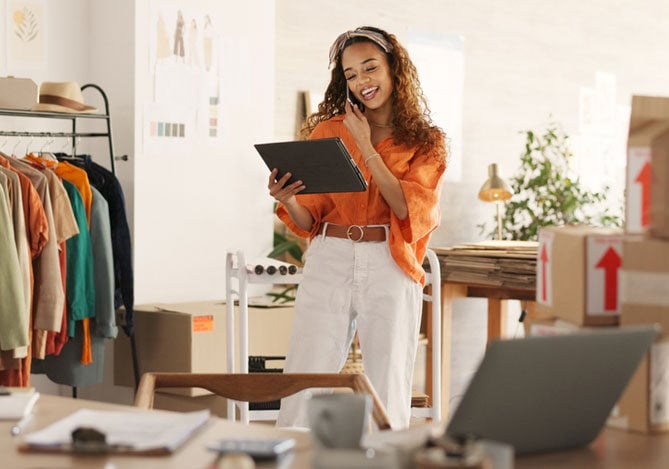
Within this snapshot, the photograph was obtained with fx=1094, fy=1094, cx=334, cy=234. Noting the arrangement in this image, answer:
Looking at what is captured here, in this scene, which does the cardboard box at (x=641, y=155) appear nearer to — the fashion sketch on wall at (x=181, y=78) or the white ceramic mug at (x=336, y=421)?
the white ceramic mug at (x=336, y=421)

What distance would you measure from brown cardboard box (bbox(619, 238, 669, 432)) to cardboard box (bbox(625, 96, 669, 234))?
2.1 inches

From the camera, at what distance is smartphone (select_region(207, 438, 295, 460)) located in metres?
1.51

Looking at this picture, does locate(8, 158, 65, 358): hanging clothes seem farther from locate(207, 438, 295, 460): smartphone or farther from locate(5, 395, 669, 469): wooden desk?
locate(207, 438, 295, 460): smartphone

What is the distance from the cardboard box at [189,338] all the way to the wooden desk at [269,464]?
2529 millimetres

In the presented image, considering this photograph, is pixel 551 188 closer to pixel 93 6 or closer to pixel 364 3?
pixel 364 3

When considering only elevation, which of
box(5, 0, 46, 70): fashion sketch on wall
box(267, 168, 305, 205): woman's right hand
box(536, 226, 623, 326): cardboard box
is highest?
box(5, 0, 46, 70): fashion sketch on wall

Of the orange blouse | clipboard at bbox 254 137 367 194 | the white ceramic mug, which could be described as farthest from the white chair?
the white ceramic mug

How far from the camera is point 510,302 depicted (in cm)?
671

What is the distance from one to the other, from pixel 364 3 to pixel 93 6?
155cm

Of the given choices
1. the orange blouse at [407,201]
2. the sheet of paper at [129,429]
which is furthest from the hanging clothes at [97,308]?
the sheet of paper at [129,429]

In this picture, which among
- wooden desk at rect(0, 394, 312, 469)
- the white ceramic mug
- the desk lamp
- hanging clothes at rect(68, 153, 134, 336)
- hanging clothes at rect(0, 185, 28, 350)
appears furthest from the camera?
the desk lamp

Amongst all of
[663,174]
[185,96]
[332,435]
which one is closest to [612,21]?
[185,96]

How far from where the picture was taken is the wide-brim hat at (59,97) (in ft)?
13.7

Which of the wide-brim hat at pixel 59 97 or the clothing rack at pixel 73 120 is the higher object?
the wide-brim hat at pixel 59 97
